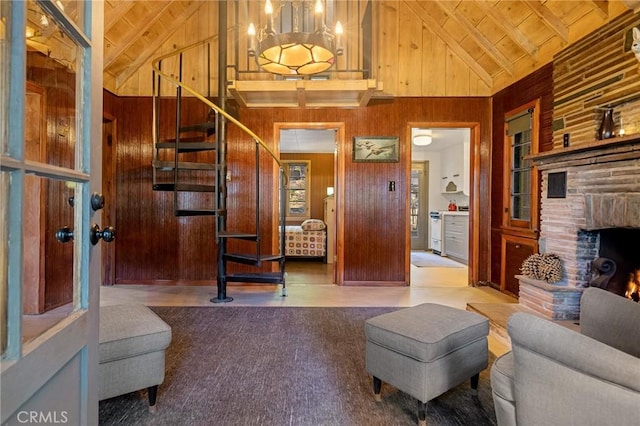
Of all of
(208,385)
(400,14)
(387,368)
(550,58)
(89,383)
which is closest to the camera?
(89,383)

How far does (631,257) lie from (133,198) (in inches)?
206

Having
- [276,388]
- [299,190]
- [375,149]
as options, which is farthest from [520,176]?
[299,190]

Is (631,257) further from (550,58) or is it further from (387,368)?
(387,368)

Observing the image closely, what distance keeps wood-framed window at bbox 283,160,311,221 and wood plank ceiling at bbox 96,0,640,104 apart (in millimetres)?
4394

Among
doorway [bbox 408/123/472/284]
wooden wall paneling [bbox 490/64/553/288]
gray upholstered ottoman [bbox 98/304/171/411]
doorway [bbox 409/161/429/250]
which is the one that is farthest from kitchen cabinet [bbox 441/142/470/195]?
gray upholstered ottoman [bbox 98/304/171/411]

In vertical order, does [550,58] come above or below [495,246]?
above

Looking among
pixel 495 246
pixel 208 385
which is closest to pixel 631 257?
pixel 495 246

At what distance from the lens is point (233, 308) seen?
3562mm

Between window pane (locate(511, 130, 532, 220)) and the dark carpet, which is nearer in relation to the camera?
the dark carpet

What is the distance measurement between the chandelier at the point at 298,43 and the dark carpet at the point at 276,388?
211cm

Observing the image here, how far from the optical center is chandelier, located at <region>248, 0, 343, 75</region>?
7.24 ft

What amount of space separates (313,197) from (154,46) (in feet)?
16.6

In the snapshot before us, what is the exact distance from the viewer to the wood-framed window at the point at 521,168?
3.68 meters

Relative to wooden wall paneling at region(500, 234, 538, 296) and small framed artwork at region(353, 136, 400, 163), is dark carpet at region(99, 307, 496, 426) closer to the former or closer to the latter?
wooden wall paneling at region(500, 234, 538, 296)
